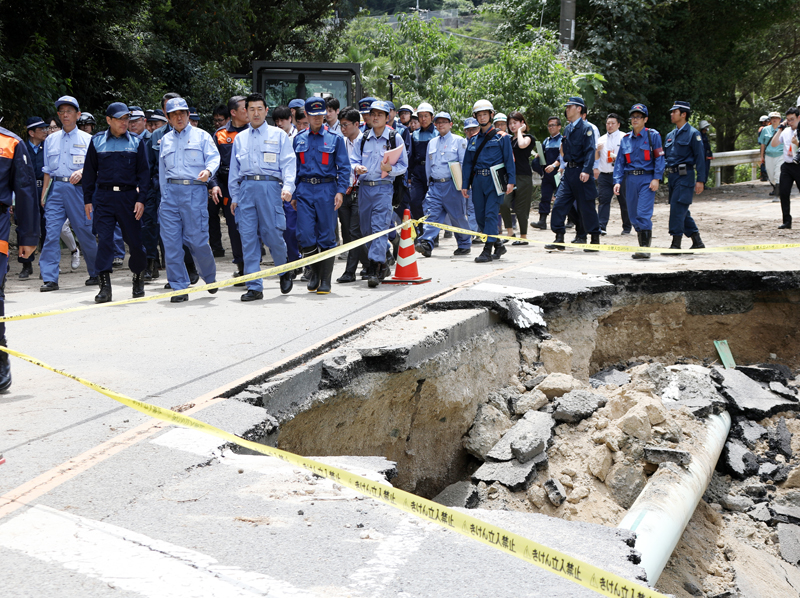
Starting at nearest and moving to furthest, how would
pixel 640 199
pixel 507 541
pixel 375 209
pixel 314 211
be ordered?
1. pixel 507 541
2. pixel 314 211
3. pixel 375 209
4. pixel 640 199

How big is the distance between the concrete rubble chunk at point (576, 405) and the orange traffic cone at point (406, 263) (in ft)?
8.99

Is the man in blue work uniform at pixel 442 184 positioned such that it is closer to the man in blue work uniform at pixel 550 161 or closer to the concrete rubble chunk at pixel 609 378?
the man in blue work uniform at pixel 550 161

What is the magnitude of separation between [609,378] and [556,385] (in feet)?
5.41

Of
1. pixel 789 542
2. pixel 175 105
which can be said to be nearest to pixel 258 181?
pixel 175 105

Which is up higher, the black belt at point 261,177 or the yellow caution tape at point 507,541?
the black belt at point 261,177

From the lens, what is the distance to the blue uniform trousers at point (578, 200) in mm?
10828

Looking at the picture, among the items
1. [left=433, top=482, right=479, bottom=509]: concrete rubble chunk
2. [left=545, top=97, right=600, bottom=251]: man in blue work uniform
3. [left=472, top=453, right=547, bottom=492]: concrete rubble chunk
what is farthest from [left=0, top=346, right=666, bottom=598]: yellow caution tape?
[left=545, top=97, right=600, bottom=251]: man in blue work uniform

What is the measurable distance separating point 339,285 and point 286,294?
0.77 meters

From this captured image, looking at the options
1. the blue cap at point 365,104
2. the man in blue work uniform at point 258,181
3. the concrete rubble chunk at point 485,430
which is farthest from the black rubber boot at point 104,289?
the concrete rubble chunk at point 485,430

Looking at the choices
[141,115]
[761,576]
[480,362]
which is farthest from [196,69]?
[761,576]

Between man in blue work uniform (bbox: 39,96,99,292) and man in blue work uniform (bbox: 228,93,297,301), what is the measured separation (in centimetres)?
263

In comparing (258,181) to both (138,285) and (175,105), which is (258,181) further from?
(138,285)

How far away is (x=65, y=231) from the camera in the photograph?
1162cm

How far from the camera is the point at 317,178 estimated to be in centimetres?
827
